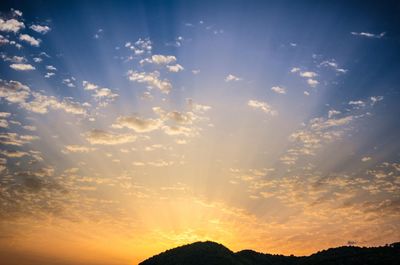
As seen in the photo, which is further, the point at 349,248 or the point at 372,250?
the point at 349,248

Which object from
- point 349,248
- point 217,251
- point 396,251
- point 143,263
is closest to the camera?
point 396,251

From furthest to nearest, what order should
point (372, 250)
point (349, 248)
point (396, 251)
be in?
point (349, 248)
point (372, 250)
point (396, 251)

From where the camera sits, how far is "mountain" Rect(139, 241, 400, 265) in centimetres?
8364

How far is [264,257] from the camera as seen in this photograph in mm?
124625

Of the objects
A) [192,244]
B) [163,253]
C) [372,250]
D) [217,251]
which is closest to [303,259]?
[372,250]

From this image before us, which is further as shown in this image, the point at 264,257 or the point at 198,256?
the point at 264,257

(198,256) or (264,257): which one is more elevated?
(198,256)

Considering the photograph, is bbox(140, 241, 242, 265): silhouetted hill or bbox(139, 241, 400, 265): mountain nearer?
bbox(139, 241, 400, 265): mountain

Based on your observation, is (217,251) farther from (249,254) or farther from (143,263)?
(143,263)

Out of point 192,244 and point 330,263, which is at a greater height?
point 192,244

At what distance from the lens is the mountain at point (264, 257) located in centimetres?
8364

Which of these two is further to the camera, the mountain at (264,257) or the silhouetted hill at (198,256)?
the silhouetted hill at (198,256)

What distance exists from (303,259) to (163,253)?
54114 millimetres

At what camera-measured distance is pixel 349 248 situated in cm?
10312
